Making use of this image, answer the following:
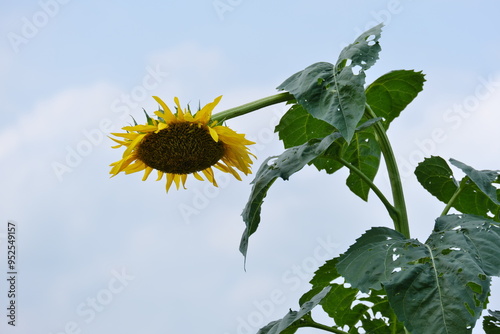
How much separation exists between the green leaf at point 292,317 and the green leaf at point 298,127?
516 millimetres

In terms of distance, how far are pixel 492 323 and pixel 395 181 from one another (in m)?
0.51

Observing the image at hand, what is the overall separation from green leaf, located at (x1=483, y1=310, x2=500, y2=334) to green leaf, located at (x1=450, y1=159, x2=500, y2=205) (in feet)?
1.22

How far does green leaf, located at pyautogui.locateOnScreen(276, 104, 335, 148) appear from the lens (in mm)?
1985

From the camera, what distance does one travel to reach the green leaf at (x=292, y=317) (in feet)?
5.44

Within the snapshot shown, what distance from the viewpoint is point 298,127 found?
2.02 m

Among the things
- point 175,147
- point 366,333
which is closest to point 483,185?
point 366,333

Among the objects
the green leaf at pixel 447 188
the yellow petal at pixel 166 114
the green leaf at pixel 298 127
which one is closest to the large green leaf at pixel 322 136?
the green leaf at pixel 298 127

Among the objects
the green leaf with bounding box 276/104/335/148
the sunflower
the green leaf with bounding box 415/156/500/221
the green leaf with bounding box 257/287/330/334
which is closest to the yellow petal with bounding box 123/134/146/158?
the sunflower

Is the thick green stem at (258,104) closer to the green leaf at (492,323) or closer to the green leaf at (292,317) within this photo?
the green leaf at (292,317)

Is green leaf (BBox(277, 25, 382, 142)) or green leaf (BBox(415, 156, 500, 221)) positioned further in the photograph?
green leaf (BBox(415, 156, 500, 221))

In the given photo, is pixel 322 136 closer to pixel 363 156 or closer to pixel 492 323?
pixel 363 156

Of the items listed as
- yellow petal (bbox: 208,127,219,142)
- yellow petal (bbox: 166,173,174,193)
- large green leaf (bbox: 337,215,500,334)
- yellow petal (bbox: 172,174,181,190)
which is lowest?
large green leaf (bbox: 337,215,500,334)

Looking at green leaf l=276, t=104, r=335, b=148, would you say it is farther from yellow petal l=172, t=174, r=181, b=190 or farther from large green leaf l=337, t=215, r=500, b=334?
large green leaf l=337, t=215, r=500, b=334

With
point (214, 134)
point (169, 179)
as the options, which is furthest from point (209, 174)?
point (214, 134)
